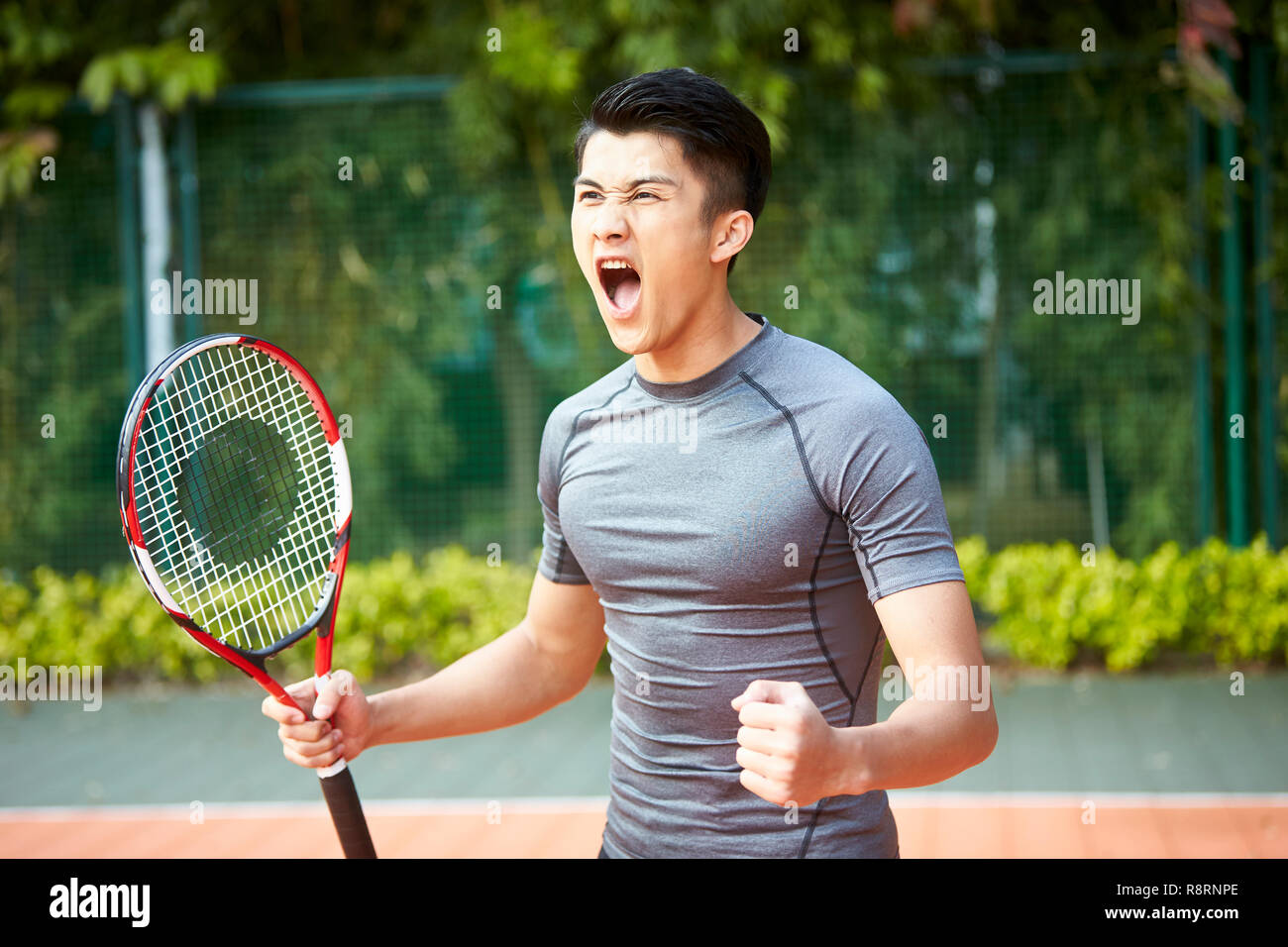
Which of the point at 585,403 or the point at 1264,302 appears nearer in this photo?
the point at 585,403

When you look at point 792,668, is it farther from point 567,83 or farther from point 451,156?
point 451,156

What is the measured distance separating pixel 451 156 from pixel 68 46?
71.8 inches

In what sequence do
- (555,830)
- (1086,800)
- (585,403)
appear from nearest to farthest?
(585,403)
(555,830)
(1086,800)

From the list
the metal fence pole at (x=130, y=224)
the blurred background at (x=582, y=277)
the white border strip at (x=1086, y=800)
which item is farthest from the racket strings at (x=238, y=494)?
the metal fence pole at (x=130, y=224)

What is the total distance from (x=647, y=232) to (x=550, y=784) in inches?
126

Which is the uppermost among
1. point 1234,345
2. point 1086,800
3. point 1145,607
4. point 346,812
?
point 1234,345

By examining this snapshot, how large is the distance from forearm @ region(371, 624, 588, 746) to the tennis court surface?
1970mm

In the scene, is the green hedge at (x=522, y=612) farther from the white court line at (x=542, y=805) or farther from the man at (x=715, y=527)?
the man at (x=715, y=527)

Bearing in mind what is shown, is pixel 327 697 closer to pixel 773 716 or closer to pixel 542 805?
pixel 773 716

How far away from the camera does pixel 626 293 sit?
1654mm

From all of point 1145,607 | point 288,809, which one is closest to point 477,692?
point 288,809

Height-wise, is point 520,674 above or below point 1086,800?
above

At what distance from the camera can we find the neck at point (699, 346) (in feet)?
5.44

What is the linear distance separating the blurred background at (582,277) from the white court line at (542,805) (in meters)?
1.00
